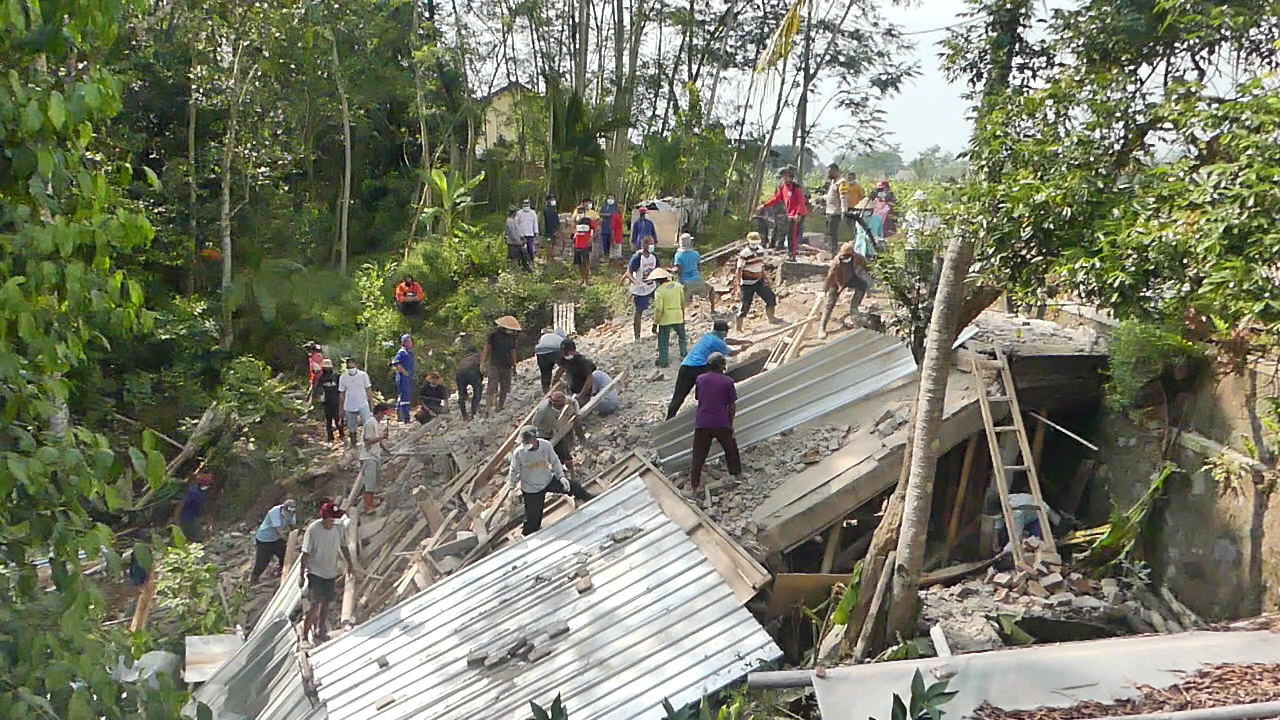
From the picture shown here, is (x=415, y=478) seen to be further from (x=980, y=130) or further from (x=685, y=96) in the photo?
(x=685, y=96)

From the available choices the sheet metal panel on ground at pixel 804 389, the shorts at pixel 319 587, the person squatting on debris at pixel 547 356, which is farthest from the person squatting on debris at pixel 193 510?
the sheet metal panel on ground at pixel 804 389

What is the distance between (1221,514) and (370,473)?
28.0 feet

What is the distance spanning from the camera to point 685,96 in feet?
82.4

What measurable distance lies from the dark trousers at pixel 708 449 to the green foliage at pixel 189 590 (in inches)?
213

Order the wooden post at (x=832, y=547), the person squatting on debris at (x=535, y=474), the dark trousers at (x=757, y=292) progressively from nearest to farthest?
the person squatting on debris at (x=535, y=474) < the wooden post at (x=832, y=547) < the dark trousers at (x=757, y=292)

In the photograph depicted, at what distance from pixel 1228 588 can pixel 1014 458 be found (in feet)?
7.15

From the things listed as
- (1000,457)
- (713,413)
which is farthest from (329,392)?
(1000,457)

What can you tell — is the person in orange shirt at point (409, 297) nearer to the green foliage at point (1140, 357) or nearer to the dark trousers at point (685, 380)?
the dark trousers at point (685, 380)

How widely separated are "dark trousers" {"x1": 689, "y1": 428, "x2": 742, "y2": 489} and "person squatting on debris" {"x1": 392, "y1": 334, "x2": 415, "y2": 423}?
5.16 m

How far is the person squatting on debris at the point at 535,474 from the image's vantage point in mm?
9078

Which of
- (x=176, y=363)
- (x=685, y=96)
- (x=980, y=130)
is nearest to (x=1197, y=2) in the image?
(x=980, y=130)

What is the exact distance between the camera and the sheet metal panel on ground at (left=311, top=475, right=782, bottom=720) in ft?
22.0

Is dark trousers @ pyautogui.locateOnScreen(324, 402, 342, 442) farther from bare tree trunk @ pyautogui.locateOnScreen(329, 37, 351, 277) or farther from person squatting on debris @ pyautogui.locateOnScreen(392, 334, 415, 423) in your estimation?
bare tree trunk @ pyautogui.locateOnScreen(329, 37, 351, 277)

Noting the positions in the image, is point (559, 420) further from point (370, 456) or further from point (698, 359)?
point (370, 456)
